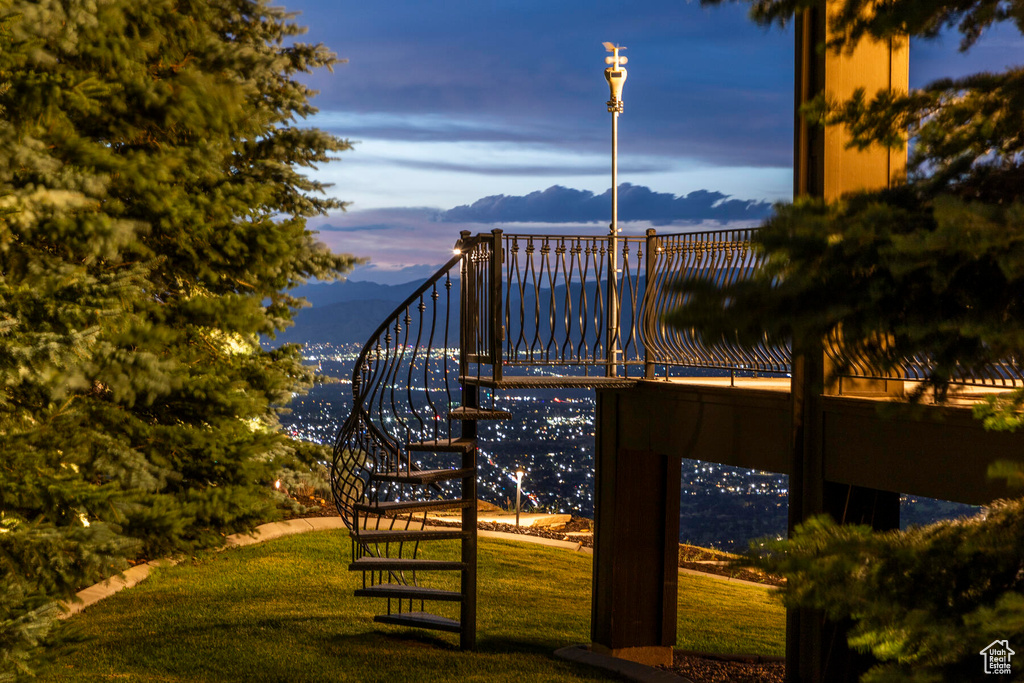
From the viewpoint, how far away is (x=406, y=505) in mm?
6449

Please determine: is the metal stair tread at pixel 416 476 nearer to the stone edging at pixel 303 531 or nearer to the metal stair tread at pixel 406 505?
the metal stair tread at pixel 406 505

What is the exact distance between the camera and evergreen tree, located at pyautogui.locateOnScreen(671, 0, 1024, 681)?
1.38 metres

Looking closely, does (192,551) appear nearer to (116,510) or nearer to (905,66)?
(116,510)

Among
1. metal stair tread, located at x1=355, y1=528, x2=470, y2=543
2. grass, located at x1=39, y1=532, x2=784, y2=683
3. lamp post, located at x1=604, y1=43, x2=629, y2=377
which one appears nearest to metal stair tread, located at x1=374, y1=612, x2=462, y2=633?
grass, located at x1=39, y1=532, x2=784, y2=683

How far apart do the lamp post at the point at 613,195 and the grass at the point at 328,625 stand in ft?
8.10

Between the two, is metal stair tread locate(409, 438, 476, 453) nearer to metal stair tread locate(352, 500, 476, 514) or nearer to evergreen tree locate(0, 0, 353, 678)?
metal stair tread locate(352, 500, 476, 514)

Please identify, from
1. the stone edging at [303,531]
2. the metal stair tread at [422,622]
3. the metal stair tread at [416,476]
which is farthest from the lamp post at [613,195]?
the stone edging at [303,531]

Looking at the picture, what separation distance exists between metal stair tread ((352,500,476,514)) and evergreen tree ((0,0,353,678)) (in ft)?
2.37

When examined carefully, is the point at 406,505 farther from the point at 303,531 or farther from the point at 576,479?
the point at 576,479

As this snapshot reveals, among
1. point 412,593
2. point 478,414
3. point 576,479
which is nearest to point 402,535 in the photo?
point 412,593

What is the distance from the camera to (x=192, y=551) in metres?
5.97

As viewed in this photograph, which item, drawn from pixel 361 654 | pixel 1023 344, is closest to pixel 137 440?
pixel 361 654

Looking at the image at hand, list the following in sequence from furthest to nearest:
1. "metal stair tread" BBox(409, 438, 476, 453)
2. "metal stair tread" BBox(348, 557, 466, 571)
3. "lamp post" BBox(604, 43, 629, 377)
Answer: "lamp post" BBox(604, 43, 629, 377) → "metal stair tread" BBox(348, 557, 466, 571) → "metal stair tread" BBox(409, 438, 476, 453)

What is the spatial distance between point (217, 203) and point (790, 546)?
5.21 m
